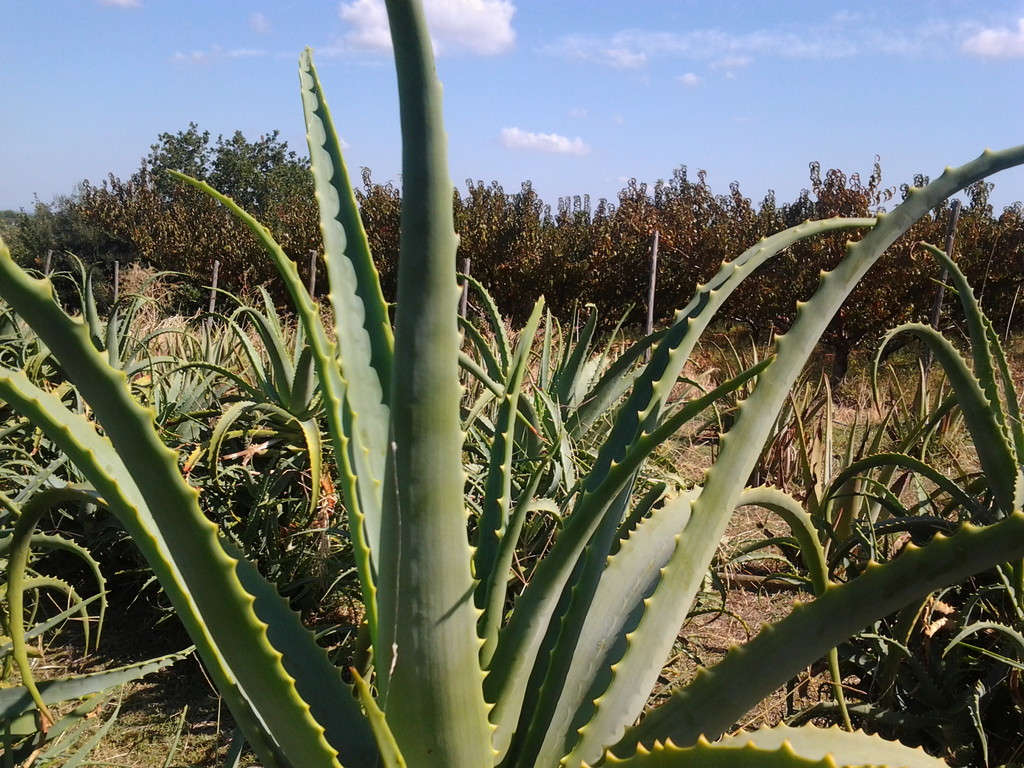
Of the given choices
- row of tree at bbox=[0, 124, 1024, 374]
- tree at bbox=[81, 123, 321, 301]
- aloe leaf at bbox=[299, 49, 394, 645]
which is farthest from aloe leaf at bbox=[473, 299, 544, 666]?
tree at bbox=[81, 123, 321, 301]

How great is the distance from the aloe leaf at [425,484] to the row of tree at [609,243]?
666cm

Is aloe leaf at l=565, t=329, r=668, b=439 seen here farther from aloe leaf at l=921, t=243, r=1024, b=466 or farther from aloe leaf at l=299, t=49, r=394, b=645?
aloe leaf at l=299, t=49, r=394, b=645

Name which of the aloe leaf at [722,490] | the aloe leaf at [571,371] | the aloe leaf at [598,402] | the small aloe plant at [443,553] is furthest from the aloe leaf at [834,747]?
the aloe leaf at [571,371]

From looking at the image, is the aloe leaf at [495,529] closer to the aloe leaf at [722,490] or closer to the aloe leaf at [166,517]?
the aloe leaf at [722,490]

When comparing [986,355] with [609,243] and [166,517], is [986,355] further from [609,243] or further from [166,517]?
[609,243]

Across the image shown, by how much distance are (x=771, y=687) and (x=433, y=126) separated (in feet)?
2.23

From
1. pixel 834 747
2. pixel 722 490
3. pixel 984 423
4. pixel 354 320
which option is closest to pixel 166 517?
pixel 354 320

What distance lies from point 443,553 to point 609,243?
16470 millimetres

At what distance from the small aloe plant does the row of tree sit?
6437 mm

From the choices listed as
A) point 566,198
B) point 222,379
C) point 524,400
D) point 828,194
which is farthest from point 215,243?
point 524,400

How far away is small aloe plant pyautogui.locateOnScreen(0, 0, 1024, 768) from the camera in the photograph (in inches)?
30.4

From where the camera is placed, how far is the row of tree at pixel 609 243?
1259cm

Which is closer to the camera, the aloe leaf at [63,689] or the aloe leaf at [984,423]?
the aloe leaf at [63,689]

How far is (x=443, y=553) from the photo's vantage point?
34.8 inches
